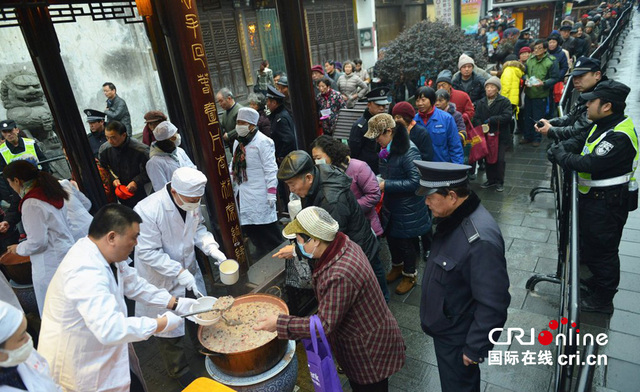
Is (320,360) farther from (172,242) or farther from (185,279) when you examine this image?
(172,242)

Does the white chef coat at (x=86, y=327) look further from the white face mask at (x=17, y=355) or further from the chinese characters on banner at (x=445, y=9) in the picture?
the chinese characters on banner at (x=445, y=9)

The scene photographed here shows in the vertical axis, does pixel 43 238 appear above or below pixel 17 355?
below

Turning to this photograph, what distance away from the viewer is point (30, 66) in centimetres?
1005

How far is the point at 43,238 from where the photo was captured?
403 cm

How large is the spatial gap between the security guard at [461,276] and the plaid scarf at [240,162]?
306 centimetres

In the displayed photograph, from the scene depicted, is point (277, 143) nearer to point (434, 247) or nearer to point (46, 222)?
point (46, 222)

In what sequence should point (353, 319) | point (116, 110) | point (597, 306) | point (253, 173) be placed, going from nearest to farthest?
1. point (353, 319)
2. point (597, 306)
3. point (253, 173)
4. point (116, 110)

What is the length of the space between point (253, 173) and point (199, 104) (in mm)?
1302

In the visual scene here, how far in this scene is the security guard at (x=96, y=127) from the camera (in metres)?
6.36

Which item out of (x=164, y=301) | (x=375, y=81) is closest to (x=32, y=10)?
(x=164, y=301)

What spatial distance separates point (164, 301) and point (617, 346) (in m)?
4.12

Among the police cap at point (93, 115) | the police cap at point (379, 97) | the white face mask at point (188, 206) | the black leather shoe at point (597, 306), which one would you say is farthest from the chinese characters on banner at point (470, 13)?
the white face mask at point (188, 206)

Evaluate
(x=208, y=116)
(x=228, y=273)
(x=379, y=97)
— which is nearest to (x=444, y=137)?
(x=379, y=97)

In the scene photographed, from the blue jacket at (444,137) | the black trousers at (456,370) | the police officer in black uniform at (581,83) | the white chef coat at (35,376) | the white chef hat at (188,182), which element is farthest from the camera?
the blue jacket at (444,137)
